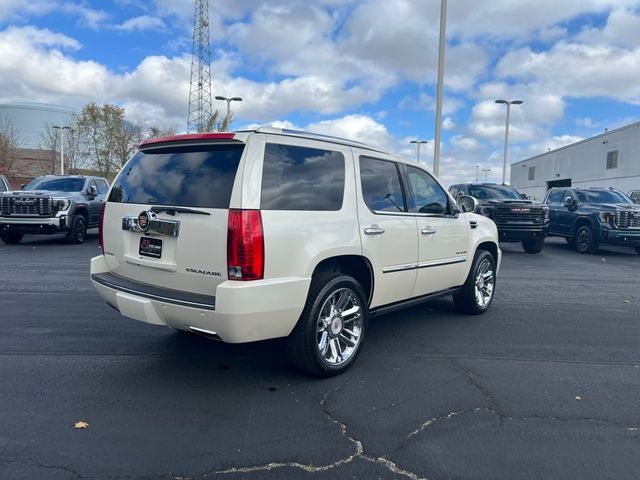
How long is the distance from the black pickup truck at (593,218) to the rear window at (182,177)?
41.9 feet

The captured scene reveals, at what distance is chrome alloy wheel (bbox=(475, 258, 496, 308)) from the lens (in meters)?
6.30

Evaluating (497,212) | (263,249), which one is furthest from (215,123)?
(263,249)

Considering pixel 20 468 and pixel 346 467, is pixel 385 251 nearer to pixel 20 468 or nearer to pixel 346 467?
pixel 346 467

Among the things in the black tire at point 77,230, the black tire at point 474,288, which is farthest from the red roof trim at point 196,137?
the black tire at point 77,230

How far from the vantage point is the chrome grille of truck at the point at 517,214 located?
13.1 meters

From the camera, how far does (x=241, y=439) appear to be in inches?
123

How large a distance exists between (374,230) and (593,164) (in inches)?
1724

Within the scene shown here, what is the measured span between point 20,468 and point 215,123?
31.9m

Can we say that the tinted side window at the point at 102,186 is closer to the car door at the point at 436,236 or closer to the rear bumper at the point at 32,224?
the rear bumper at the point at 32,224

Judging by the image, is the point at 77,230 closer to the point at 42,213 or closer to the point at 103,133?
the point at 42,213

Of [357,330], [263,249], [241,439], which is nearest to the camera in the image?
[241,439]

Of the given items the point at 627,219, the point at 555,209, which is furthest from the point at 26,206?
the point at 627,219

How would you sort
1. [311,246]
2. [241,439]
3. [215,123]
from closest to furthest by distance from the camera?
[241,439] < [311,246] < [215,123]

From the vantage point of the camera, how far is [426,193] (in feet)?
17.7
